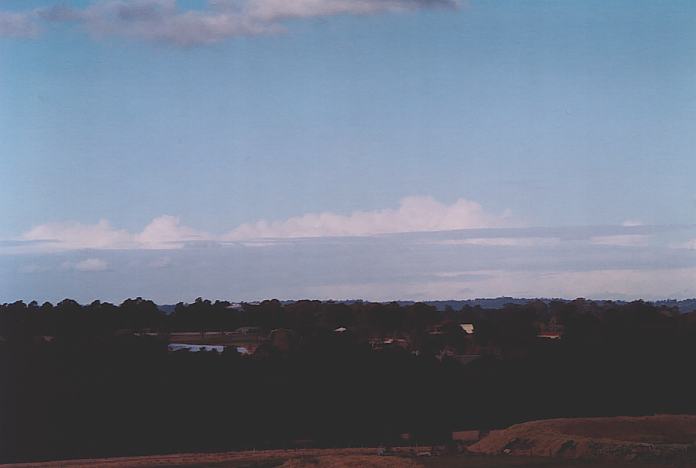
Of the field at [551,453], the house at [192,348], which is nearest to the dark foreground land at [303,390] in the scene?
the house at [192,348]

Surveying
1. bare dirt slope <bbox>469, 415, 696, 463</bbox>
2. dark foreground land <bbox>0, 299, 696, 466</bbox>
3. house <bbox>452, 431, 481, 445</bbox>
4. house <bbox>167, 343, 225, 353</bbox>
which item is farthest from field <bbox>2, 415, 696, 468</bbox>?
house <bbox>167, 343, 225, 353</bbox>

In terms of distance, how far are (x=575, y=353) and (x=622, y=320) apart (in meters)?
16.5

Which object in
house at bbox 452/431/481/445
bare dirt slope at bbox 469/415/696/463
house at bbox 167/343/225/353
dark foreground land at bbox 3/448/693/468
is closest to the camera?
dark foreground land at bbox 3/448/693/468

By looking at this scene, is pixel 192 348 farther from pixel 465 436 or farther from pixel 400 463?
pixel 400 463

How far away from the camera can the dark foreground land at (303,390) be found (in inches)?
2050

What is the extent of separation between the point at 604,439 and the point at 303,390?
22712 millimetres

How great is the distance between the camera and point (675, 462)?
Answer: 103ft

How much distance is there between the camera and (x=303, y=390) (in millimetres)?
56906

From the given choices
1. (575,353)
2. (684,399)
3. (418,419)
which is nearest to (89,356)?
(418,419)

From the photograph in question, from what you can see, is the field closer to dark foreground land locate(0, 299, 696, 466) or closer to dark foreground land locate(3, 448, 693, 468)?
dark foreground land locate(3, 448, 693, 468)

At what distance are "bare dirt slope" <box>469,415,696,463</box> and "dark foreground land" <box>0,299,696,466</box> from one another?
22.8 ft

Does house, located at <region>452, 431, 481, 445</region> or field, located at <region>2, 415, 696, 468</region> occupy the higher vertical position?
field, located at <region>2, 415, 696, 468</region>

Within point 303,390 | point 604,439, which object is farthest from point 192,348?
point 604,439

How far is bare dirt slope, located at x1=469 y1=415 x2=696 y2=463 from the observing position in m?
33.2
